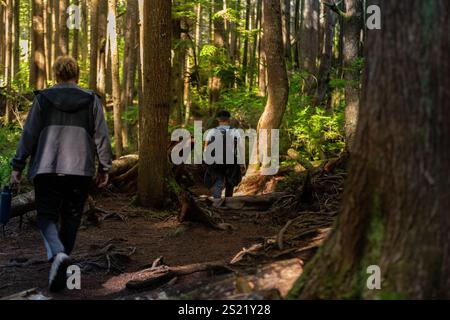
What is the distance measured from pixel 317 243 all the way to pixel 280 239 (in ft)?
1.61

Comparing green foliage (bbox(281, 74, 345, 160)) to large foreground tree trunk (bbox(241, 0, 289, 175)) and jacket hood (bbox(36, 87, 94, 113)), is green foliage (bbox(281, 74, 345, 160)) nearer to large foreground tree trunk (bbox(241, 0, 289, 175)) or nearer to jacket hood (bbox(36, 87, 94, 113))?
large foreground tree trunk (bbox(241, 0, 289, 175))

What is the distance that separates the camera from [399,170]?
3.51 metres

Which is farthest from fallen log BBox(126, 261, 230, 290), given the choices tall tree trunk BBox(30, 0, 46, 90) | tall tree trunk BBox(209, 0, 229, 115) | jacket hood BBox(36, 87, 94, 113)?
tall tree trunk BBox(30, 0, 46, 90)

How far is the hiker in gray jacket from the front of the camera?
5.42 m

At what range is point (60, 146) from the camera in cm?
544

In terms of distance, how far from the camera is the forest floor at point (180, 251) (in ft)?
14.4

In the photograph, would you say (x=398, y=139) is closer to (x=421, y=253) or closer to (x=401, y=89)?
(x=401, y=89)

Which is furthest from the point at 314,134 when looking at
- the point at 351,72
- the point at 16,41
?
the point at 16,41

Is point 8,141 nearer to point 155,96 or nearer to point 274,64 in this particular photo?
point 274,64

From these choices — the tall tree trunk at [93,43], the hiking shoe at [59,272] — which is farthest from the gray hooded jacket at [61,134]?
the tall tree trunk at [93,43]

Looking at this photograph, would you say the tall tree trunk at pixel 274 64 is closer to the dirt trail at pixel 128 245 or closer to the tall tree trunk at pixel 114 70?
the tall tree trunk at pixel 114 70

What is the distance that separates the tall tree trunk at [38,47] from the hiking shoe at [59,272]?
17.1m

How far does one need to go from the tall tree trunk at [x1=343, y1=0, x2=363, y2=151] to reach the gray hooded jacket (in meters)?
9.19
